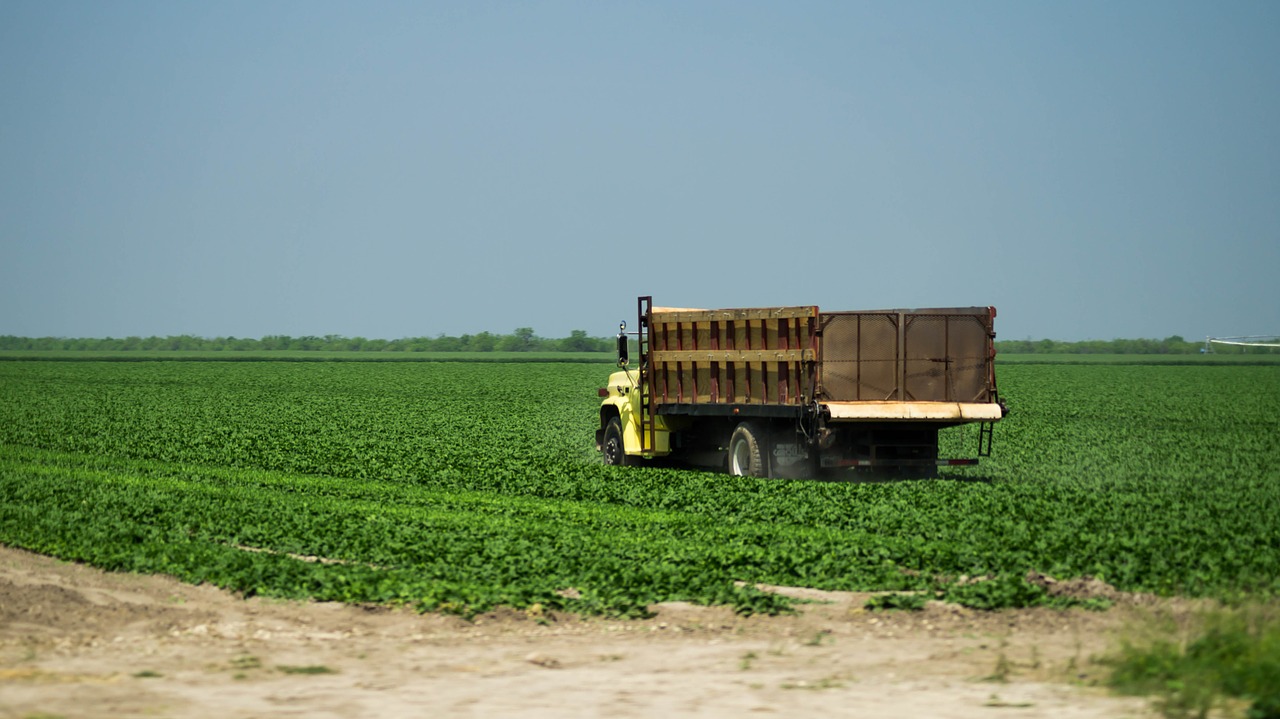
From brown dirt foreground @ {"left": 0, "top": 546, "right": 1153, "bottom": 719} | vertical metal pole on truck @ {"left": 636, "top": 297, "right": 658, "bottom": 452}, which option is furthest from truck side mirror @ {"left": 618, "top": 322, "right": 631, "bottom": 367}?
brown dirt foreground @ {"left": 0, "top": 546, "right": 1153, "bottom": 719}

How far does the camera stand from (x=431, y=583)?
39.8 ft

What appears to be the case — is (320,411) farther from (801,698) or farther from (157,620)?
(801,698)

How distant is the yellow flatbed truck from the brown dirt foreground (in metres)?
8.85

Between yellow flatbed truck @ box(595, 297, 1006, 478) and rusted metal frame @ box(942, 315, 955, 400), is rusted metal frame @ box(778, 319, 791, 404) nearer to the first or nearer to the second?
yellow flatbed truck @ box(595, 297, 1006, 478)

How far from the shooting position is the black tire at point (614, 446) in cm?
2486

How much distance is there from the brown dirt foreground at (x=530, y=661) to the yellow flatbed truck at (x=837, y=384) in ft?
29.0

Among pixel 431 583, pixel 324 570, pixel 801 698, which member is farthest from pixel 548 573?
pixel 801 698

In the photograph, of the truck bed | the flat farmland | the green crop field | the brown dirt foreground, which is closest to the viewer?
the brown dirt foreground

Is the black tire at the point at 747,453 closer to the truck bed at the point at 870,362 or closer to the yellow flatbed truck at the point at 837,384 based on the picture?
the yellow flatbed truck at the point at 837,384

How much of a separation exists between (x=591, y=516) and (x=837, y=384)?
4.96 metres

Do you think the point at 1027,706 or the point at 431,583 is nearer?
the point at 1027,706

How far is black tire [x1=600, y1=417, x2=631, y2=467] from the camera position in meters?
24.9

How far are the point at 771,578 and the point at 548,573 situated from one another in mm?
2001

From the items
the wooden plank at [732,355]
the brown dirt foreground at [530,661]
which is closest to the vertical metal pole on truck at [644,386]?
the wooden plank at [732,355]
